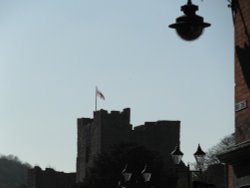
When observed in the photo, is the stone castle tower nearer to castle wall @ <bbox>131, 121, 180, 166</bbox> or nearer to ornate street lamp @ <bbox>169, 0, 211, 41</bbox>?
castle wall @ <bbox>131, 121, 180, 166</bbox>

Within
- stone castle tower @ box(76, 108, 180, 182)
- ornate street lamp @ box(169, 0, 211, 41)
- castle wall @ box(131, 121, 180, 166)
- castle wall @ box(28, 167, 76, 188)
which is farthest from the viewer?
castle wall @ box(28, 167, 76, 188)

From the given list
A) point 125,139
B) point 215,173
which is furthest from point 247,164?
point 125,139

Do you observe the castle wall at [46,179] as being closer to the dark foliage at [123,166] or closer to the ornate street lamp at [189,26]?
the dark foliage at [123,166]

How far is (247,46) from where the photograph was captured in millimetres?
14117

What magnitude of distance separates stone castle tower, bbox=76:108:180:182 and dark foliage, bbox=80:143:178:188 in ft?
43.3

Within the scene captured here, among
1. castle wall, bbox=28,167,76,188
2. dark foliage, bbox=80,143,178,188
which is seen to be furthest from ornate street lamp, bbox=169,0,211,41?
castle wall, bbox=28,167,76,188

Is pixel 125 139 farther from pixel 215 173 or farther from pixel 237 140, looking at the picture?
pixel 237 140

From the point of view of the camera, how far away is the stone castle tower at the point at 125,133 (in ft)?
276

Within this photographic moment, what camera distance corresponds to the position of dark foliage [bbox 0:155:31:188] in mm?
155825

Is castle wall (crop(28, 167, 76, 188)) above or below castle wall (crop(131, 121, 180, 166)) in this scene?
below

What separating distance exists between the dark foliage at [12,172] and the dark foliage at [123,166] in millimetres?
83447

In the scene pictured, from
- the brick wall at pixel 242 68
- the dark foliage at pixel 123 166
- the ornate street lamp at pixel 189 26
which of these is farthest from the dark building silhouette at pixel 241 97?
the dark foliage at pixel 123 166

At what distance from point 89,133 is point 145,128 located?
17.5ft

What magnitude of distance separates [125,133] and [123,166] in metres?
17.6
